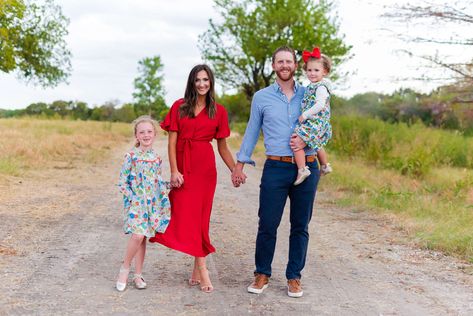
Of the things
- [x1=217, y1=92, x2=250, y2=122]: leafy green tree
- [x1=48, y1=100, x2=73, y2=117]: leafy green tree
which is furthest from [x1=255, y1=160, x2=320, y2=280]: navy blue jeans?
[x1=48, y1=100, x2=73, y2=117]: leafy green tree

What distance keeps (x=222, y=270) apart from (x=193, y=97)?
174 centimetres

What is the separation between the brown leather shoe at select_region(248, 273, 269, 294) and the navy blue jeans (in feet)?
0.12

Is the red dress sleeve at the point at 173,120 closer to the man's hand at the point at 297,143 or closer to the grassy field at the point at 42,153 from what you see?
the man's hand at the point at 297,143

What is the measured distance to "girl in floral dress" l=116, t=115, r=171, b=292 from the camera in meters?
5.42

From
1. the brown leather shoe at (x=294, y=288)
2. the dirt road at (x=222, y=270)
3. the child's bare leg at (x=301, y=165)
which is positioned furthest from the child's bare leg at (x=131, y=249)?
the child's bare leg at (x=301, y=165)

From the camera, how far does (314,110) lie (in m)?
5.21

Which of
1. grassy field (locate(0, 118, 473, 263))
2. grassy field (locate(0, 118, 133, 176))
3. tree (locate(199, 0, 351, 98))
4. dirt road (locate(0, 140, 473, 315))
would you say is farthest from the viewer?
tree (locate(199, 0, 351, 98))

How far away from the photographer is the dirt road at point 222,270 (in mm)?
5039

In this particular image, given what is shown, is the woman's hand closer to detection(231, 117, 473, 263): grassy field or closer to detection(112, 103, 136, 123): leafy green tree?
detection(231, 117, 473, 263): grassy field

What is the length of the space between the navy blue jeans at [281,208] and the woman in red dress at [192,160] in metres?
0.50

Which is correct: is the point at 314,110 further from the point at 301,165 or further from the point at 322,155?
the point at 322,155

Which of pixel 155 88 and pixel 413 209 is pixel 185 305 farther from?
pixel 155 88

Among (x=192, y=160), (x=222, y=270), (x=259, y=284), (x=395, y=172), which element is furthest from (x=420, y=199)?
(x=192, y=160)

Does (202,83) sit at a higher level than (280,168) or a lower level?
higher
